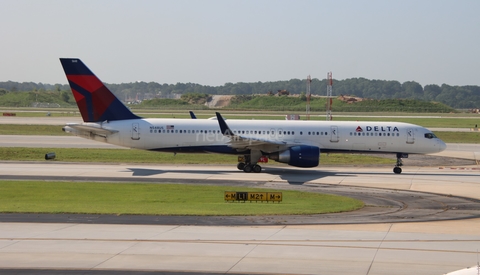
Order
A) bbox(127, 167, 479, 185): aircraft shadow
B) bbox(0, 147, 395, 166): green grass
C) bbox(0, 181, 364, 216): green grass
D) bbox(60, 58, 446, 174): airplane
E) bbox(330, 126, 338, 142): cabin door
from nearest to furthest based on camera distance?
bbox(0, 181, 364, 216): green grass → bbox(127, 167, 479, 185): aircraft shadow → bbox(60, 58, 446, 174): airplane → bbox(330, 126, 338, 142): cabin door → bbox(0, 147, 395, 166): green grass

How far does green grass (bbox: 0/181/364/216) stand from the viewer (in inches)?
1062

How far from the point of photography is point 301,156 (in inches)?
1655

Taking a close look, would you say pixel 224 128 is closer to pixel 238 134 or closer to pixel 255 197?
pixel 238 134

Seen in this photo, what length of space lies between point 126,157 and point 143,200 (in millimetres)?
22489

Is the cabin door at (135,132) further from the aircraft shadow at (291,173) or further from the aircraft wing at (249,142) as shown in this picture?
the aircraft wing at (249,142)

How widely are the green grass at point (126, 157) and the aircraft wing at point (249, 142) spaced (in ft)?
20.4

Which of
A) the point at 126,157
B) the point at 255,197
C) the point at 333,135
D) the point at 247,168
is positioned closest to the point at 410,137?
the point at 333,135

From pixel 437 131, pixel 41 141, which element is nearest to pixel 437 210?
pixel 41 141

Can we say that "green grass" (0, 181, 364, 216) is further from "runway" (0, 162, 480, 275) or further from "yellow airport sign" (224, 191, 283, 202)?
"runway" (0, 162, 480, 275)

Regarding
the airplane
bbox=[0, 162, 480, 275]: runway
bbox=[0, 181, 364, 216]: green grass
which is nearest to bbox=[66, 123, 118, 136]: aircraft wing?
the airplane

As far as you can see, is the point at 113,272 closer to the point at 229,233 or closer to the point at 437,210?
the point at 229,233

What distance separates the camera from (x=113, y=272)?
1652 centimetres

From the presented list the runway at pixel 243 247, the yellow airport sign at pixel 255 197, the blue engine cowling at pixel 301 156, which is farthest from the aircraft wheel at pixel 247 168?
the runway at pixel 243 247

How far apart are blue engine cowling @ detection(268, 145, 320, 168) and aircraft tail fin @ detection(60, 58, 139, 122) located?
503 inches
